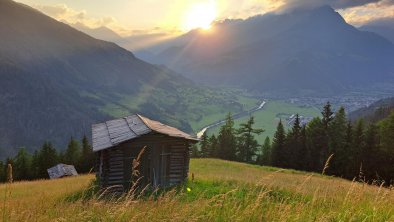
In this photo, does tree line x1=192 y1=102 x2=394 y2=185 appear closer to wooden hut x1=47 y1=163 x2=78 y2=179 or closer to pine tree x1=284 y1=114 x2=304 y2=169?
pine tree x1=284 y1=114 x2=304 y2=169

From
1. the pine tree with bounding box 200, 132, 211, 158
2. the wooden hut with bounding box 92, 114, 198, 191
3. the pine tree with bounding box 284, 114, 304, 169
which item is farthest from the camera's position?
the pine tree with bounding box 200, 132, 211, 158

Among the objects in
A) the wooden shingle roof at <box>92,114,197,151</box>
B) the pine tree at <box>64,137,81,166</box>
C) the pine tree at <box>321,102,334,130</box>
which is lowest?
the pine tree at <box>64,137,81,166</box>

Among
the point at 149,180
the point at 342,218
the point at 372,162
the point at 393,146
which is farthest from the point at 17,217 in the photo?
the point at 372,162

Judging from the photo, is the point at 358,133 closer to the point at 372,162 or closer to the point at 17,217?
the point at 372,162

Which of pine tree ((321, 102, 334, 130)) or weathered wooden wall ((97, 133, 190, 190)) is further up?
pine tree ((321, 102, 334, 130))

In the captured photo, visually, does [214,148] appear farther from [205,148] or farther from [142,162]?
[142,162]

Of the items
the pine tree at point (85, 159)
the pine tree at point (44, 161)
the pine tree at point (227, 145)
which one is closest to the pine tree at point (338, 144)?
the pine tree at point (227, 145)

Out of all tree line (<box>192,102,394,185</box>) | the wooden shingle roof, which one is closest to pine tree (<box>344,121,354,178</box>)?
tree line (<box>192,102,394,185</box>)

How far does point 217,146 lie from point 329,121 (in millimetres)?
25130

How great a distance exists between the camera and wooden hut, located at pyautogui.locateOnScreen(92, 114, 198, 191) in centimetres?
2502

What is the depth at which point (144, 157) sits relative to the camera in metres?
25.3

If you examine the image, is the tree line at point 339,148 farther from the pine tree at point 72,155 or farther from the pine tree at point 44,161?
the pine tree at point 44,161

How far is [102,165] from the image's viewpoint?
1002 inches

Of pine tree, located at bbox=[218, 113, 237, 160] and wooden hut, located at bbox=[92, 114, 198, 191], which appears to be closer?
wooden hut, located at bbox=[92, 114, 198, 191]
